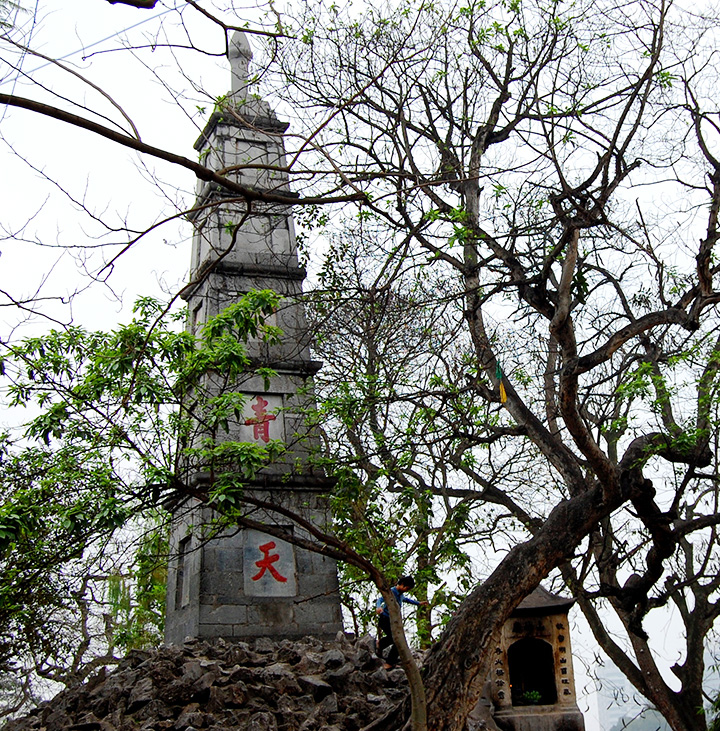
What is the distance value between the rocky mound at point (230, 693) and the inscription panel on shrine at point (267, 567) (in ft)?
3.38

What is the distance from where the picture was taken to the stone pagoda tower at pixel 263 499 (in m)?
8.76

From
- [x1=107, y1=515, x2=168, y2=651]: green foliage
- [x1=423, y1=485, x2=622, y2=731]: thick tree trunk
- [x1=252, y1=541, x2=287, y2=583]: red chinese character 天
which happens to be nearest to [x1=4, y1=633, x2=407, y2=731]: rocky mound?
[x1=423, y1=485, x2=622, y2=731]: thick tree trunk

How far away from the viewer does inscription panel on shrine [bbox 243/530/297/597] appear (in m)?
8.96

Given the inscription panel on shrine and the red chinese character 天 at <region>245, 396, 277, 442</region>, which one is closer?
the inscription panel on shrine

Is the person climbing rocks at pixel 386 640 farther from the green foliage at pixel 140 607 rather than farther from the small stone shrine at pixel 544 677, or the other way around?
the green foliage at pixel 140 607

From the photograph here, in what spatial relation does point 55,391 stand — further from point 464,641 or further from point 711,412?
point 711,412

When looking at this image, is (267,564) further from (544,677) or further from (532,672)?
(544,677)

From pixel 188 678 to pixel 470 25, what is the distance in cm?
715

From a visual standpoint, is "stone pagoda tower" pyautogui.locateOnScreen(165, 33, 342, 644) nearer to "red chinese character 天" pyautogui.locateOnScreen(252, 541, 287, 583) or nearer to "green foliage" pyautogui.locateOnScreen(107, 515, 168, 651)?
"red chinese character 天" pyautogui.locateOnScreen(252, 541, 287, 583)

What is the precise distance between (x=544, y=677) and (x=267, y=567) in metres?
3.17

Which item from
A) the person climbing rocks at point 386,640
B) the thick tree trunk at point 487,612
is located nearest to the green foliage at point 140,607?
the person climbing rocks at point 386,640

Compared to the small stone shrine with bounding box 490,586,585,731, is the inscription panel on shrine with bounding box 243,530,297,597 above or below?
above

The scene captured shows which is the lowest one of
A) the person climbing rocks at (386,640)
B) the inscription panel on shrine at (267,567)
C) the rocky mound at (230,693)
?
the rocky mound at (230,693)

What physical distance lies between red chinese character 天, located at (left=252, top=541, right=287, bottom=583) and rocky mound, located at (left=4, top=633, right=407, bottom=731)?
44.5 inches
